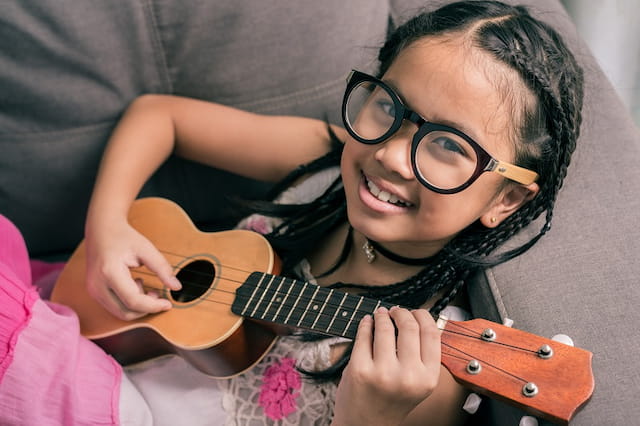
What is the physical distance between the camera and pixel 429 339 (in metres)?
0.74

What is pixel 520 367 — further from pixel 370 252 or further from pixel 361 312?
pixel 370 252

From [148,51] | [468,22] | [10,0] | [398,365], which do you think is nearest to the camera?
[398,365]

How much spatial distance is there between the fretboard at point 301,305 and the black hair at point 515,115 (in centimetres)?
12

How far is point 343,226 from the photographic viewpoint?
1.15 m

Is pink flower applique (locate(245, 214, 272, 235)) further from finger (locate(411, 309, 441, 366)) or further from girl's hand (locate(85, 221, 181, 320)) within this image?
finger (locate(411, 309, 441, 366))

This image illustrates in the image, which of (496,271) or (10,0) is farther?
(10,0)

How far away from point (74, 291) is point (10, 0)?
1.73ft

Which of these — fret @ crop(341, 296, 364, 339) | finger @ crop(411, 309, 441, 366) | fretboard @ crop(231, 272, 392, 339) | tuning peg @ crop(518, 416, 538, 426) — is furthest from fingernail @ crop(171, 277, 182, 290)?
tuning peg @ crop(518, 416, 538, 426)

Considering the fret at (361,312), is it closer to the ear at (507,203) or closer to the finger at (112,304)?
the ear at (507,203)

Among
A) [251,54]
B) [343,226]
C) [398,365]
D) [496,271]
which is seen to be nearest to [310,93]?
[251,54]

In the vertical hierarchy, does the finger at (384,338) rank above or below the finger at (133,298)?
above

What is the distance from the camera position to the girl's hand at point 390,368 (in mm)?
724

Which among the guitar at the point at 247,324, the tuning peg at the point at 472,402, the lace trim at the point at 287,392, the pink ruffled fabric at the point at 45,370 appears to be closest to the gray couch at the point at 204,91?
the tuning peg at the point at 472,402

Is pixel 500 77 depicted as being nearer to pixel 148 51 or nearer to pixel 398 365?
pixel 398 365
